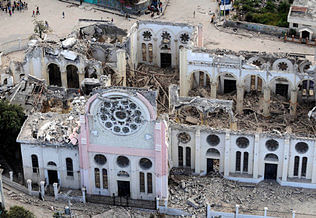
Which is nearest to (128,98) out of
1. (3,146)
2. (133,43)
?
(3,146)

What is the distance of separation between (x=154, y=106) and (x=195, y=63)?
20.9m

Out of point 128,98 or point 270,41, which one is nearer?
point 128,98

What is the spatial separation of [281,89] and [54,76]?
102ft

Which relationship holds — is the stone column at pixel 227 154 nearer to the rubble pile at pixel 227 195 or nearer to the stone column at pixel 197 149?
the rubble pile at pixel 227 195

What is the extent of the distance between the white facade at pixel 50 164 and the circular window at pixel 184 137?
11.7 m

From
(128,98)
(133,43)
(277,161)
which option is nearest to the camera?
(128,98)

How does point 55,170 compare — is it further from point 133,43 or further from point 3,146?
point 133,43

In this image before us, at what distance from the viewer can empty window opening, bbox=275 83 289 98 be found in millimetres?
105481

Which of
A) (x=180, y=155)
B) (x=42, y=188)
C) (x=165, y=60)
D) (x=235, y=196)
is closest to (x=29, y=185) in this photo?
(x=42, y=188)

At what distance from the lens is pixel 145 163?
284 ft

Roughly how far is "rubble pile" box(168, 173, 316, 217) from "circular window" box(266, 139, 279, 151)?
4188mm

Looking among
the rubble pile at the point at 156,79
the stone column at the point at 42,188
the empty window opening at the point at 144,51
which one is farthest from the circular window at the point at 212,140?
the empty window opening at the point at 144,51

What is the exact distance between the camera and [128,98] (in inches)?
3268

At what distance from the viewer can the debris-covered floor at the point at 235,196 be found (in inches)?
3354
